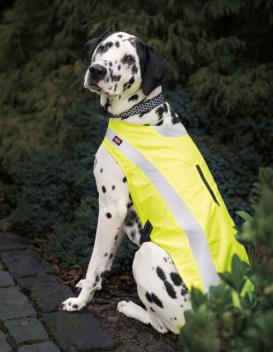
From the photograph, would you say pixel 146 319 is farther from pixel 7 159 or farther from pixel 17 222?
pixel 7 159

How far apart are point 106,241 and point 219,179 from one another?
2.10 meters

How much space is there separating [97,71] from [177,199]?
0.89 m

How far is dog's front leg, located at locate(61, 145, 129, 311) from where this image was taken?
3510 mm

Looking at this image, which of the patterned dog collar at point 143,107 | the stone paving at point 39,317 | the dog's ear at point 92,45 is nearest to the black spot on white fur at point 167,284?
the stone paving at point 39,317

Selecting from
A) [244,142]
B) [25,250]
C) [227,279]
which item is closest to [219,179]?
[244,142]

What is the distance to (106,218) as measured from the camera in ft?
11.8

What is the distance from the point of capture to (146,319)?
3711 mm

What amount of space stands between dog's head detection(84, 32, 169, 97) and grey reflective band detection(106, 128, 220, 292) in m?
0.32

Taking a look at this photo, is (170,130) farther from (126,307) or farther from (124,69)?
(126,307)

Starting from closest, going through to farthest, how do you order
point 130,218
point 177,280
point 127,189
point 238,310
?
point 238,310 → point 177,280 → point 127,189 → point 130,218

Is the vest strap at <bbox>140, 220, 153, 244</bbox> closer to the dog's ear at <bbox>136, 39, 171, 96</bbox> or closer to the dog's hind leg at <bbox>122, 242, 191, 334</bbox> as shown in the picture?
the dog's hind leg at <bbox>122, 242, 191, 334</bbox>

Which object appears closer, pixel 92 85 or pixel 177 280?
pixel 177 280

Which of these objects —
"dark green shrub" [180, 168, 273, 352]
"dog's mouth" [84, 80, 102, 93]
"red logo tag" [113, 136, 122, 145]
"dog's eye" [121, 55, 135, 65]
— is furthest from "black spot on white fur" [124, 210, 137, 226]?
"dark green shrub" [180, 168, 273, 352]

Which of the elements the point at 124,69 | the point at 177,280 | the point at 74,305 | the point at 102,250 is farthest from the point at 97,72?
the point at 74,305
